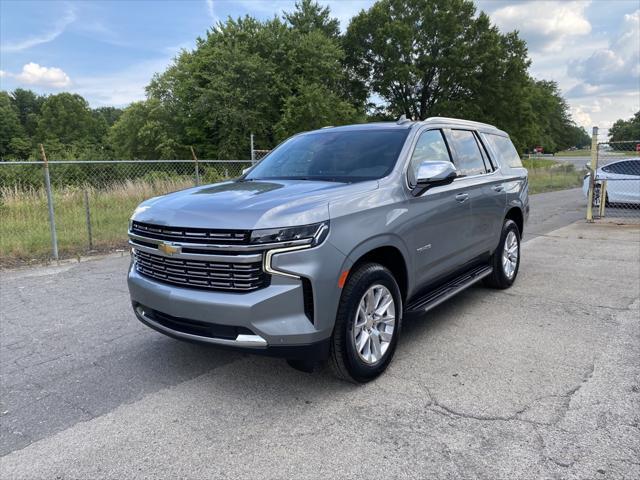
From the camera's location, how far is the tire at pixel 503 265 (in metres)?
5.78

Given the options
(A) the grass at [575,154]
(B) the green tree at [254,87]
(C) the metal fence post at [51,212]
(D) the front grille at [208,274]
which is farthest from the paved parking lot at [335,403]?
(A) the grass at [575,154]

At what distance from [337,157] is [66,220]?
721 centimetres

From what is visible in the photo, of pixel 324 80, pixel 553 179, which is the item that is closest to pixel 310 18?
pixel 324 80

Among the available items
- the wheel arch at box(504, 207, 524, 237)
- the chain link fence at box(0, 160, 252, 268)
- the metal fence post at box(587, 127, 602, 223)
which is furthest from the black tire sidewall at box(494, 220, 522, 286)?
the metal fence post at box(587, 127, 602, 223)

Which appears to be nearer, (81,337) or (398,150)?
(398,150)

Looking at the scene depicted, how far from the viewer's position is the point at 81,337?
4574 millimetres

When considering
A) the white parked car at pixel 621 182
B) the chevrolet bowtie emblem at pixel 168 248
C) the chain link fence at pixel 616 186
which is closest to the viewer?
the chevrolet bowtie emblem at pixel 168 248

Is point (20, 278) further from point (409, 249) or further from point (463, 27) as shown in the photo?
point (463, 27)

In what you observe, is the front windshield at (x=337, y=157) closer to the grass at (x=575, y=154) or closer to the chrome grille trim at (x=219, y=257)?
the chrome grille trim at (x=219, y=257)

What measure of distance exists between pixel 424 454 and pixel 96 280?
5.54 metres

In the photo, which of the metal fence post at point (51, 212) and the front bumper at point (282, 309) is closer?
the front bumper at point (282, 309)

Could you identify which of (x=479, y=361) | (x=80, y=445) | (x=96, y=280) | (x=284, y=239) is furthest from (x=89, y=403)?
(x=96, y=280)

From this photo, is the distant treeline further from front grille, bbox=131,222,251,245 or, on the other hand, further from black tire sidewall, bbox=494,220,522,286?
front grille, bbox=131,222,251,245

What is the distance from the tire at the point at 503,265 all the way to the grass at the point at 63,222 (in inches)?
262
